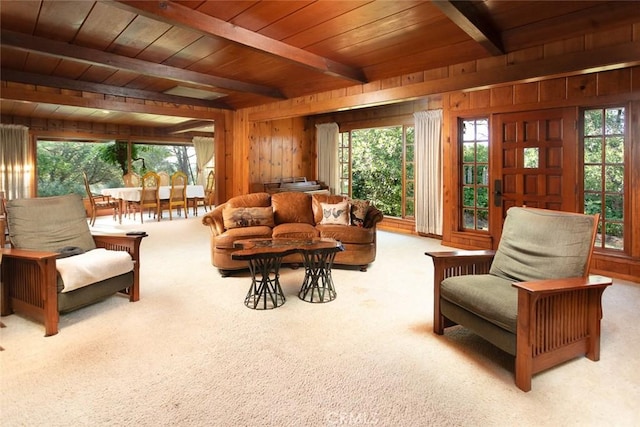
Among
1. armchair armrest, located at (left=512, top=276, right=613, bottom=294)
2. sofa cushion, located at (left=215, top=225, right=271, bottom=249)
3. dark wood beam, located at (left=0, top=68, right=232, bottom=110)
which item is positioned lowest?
armchair armrest, located at (left=512, top=276, right=613, bottom=294)

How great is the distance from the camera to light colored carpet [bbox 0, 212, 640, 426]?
1721mm

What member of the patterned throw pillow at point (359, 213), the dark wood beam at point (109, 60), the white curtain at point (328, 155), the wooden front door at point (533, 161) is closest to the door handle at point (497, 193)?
the wooden front door at point (533, 161)

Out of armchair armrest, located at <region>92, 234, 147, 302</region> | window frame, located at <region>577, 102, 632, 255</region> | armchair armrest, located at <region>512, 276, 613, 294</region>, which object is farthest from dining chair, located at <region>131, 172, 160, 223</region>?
armchair armrest, located at <region>512, 276, 613, 294</region>

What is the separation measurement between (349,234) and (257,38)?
86.6 inches

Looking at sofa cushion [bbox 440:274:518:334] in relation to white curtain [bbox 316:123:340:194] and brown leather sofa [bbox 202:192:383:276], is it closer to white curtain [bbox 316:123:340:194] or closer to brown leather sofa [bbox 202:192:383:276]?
brown leather sofa [bbox 202:192:383:276]

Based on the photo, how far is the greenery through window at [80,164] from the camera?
965cm

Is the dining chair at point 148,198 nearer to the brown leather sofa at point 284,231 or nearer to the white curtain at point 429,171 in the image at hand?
the brown leather sofa at point 284,231

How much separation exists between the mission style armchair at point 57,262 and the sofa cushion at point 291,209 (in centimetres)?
183

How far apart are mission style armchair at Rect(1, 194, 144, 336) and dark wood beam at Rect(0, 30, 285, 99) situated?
147cm

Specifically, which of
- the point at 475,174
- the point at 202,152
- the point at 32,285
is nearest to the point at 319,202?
the point at 475,174

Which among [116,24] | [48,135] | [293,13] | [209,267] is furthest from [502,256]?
[48,135]

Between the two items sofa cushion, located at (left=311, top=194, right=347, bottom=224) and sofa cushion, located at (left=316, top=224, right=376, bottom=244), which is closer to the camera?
sofa cushion, located at (left=316, top=224, right=376, bottom=244)

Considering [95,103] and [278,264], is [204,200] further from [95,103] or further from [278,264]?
[278,264]

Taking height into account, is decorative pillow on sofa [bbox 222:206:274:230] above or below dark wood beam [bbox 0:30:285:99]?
below
